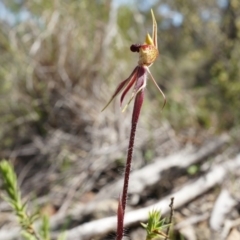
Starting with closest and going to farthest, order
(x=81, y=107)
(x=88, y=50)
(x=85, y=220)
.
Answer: (x=85, y=220)
(x=81, y=107)
(x=88, y=50)

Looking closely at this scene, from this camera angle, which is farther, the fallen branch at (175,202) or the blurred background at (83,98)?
the blurred background at (83,98)

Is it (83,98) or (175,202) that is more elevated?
(83,98)

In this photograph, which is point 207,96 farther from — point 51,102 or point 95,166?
point 95,166

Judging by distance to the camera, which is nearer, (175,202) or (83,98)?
(175,202)

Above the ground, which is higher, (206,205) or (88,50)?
(88,50)

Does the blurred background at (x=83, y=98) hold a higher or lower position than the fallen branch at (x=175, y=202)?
higher

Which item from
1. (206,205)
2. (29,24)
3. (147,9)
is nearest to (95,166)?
(206,205)

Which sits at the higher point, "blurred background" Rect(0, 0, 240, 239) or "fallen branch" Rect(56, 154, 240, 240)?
"blurred background" Rect(0, 0, 240, 239)

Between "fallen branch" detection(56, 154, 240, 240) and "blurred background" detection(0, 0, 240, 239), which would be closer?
"fallen branch" detection(56, 154, 240, 240)
